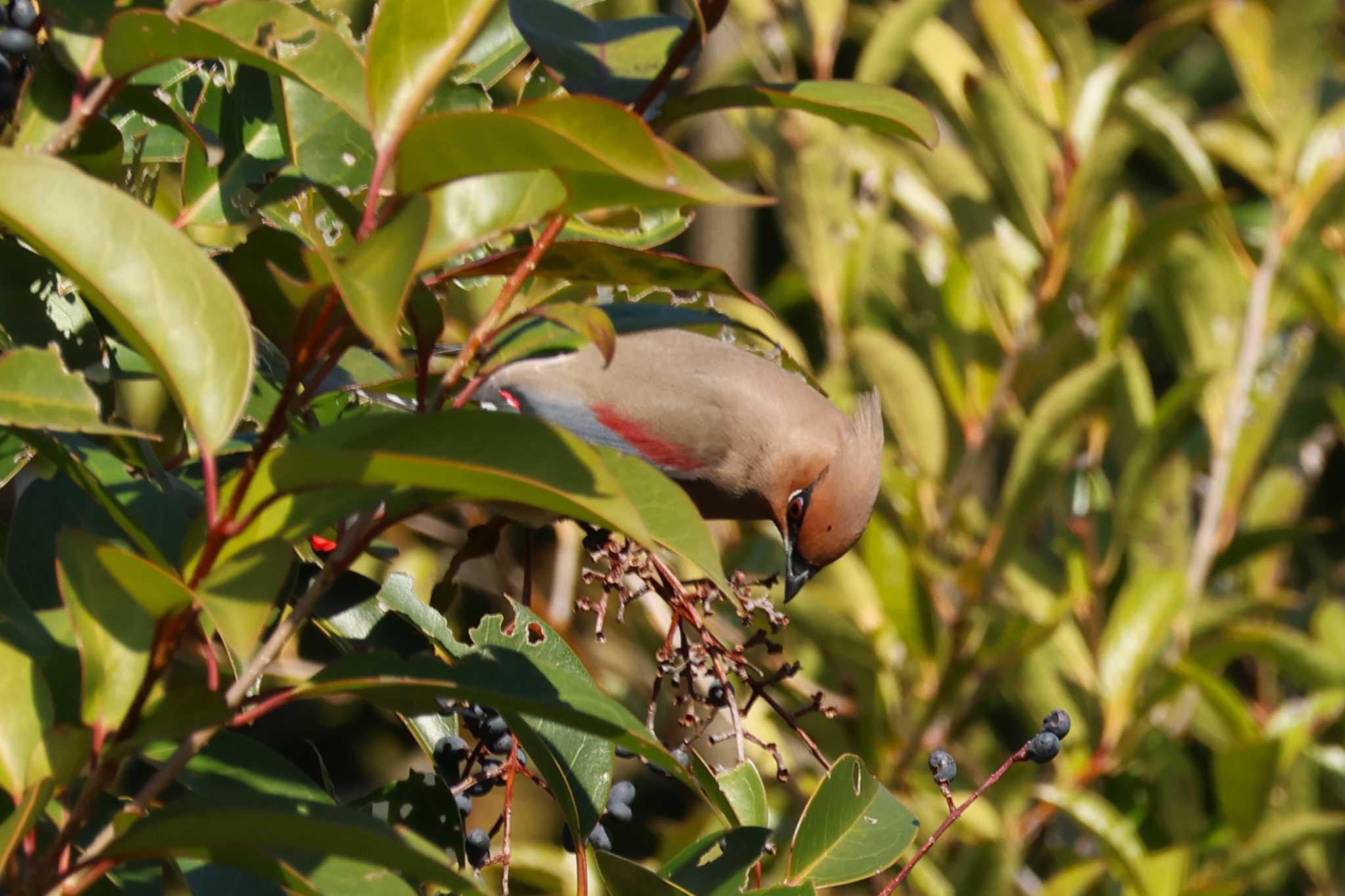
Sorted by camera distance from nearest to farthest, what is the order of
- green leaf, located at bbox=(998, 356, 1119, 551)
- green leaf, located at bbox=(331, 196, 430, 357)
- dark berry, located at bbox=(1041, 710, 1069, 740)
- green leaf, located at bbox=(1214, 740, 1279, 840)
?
green leaf, located at bbox=(331, 196, 430, 357) → dark berry, located at bbox=(1041, 710, 1069, 740) → green leaf, located at bbox=(998, 356, 1119, 551) → green leaf, located at bbox=(1214, 740, 1279, 840)

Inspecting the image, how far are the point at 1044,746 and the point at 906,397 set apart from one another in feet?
4.96

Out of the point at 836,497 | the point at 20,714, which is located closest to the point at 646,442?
the point at 836,497

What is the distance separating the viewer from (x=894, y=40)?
3.49 metres

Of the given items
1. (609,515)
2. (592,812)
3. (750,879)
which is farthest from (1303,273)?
(609,515)

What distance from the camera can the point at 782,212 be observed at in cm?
362

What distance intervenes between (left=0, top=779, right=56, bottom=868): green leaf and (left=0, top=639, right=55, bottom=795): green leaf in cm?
7

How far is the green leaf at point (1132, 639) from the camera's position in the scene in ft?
10.5

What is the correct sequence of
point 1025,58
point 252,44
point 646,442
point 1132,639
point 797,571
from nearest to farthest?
point 252,44, point 646,442, point 797,571, point 1132,639, point 1025,58

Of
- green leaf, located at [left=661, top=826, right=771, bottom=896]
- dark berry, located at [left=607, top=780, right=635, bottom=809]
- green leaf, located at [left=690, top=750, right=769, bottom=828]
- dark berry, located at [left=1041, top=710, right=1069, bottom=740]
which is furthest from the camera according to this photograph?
dark berry, located at [left=607, top=780, right=635, bottom=809]

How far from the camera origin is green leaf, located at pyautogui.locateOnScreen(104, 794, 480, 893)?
3.53 ft

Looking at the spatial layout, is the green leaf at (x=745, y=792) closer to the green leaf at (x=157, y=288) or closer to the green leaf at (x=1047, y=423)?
the green leaf at (x=157, y=288)

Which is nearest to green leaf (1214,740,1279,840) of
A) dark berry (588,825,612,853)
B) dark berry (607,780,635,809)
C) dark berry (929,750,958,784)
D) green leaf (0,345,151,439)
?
dark berry (929,750,958,784)

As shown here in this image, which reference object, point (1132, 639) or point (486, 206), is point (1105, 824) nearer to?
point (1132, 639)

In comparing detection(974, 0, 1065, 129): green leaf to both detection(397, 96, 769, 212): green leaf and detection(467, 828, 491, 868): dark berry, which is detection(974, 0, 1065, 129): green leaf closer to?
detection(467, 828, 491, 868): dark berry
